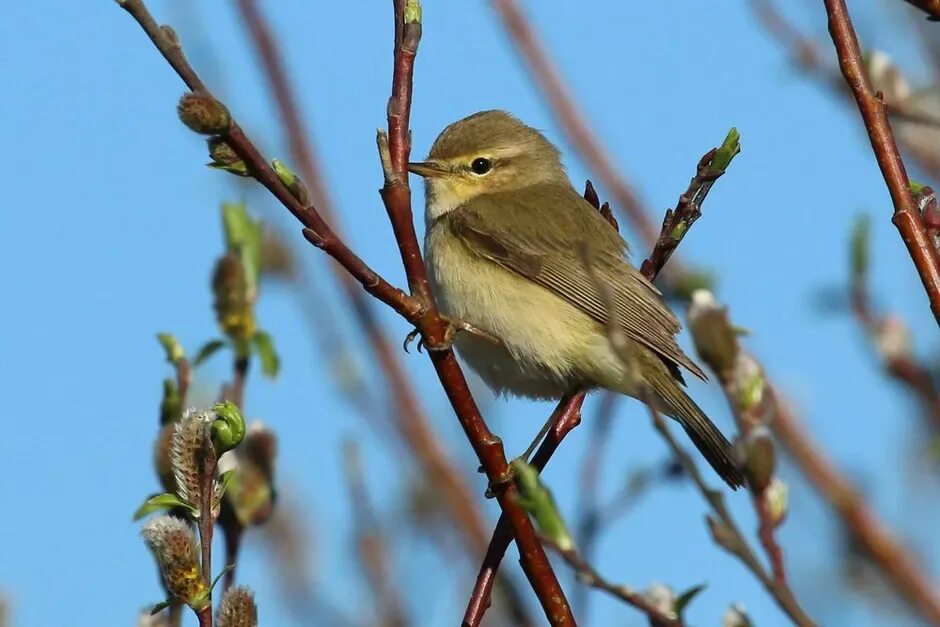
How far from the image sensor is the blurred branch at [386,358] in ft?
15.3

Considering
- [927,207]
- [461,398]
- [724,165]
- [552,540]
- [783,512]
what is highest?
[724,165]

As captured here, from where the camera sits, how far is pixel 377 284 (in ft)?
9.21

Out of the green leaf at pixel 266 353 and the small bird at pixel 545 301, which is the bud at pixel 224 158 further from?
the small bird at pixel 545 301

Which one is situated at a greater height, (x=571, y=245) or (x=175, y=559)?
(x=571, y=245)

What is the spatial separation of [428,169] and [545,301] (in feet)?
3.44

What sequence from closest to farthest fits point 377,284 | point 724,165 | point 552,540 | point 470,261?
1. point 552,540
2. point 377,284
3. point 724,165
4. point 470,261

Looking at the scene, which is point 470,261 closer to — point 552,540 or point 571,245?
point 571,245

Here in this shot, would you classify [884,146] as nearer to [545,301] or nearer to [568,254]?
[545,301]

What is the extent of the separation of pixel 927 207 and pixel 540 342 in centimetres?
210

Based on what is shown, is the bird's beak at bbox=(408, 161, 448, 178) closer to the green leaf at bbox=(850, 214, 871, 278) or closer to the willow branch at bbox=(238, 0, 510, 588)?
the willow branch at bbox=(238, 0, 510, 588)

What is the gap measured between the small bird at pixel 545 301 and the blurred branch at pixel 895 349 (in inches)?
35.5

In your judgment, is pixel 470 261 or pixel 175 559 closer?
pixel 175 559

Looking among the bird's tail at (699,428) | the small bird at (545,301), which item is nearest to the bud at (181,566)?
the small bird at (545,301)

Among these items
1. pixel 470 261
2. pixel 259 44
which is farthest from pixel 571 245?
pixel 259 44
